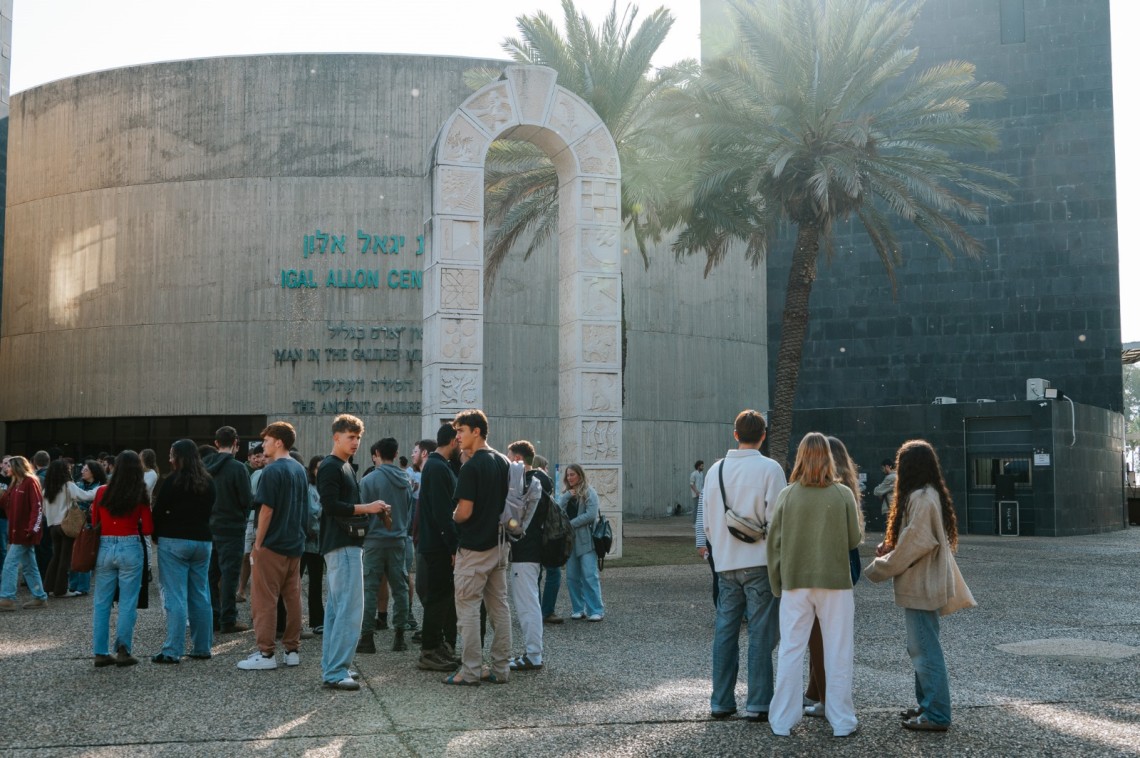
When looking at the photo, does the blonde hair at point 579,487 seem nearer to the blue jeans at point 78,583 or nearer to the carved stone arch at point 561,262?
the carved stone arch at point 561,262

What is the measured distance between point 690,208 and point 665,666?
1613 cm

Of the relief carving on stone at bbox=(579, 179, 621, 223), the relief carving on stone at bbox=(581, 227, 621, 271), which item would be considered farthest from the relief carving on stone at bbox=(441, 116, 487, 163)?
the relief carving on stone at bbox=(581, 227, 621, 271)

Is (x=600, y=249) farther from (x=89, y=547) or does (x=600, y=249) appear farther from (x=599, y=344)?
(x=89, y=547)

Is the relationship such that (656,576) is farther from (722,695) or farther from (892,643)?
(722,695)

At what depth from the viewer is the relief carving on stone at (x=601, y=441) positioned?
18422mm

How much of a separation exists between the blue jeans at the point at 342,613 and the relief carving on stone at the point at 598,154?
1215 cm

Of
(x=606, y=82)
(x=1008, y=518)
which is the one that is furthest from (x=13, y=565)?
(x=1008, y=518)

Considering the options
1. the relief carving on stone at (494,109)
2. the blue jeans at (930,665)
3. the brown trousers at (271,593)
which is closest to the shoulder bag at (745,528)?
the blue jeans at (930,665)

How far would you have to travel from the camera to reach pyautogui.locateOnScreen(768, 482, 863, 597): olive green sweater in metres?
6.34

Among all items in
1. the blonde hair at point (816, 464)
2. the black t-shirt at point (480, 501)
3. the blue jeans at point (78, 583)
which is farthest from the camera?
the blue jeans at point (78, 583)

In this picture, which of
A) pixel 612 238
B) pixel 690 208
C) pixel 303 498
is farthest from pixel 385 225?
pixel 303 498

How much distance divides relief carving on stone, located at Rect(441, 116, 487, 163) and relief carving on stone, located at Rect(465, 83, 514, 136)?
0.78ft

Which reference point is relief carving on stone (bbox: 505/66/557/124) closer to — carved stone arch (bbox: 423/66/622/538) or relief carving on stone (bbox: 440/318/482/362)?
carved stone arch (bbox: 423/66/622/538)

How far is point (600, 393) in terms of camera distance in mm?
18656
